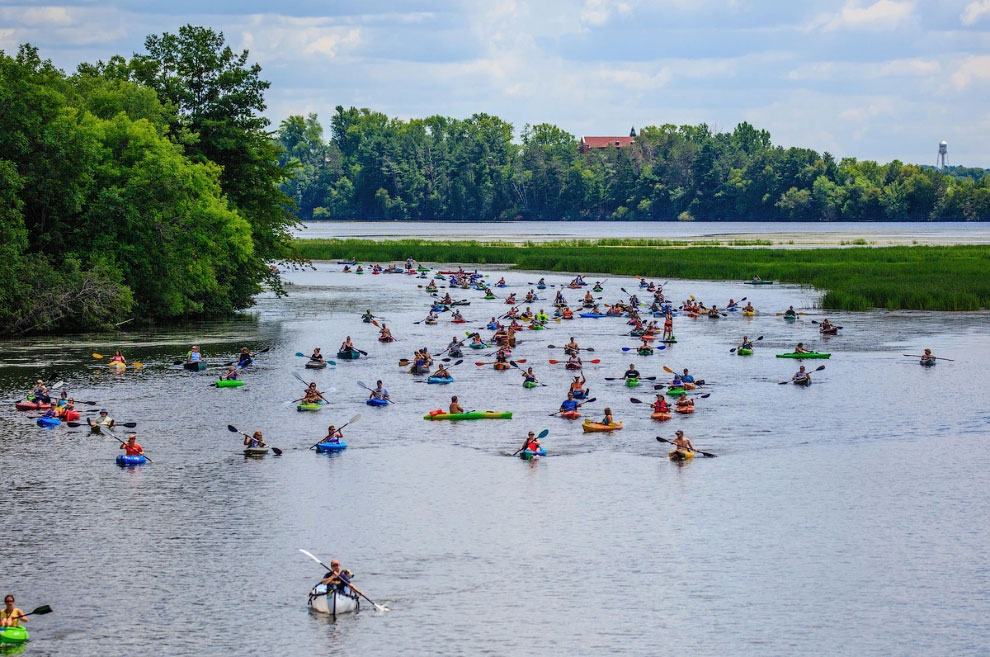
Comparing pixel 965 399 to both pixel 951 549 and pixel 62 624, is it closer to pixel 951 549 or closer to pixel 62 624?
pixel 951 549

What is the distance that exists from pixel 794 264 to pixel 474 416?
203 ft

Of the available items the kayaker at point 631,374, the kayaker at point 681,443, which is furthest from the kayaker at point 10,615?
the kayaker at point 631,374

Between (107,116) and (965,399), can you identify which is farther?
(107,116)

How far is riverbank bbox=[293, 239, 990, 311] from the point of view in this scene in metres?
78.6

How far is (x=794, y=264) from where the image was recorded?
101 meters

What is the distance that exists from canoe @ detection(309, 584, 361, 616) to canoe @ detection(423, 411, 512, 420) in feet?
63.0

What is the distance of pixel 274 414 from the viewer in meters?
45.6

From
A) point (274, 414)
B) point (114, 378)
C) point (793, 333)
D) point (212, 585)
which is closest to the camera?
point (212, 585)

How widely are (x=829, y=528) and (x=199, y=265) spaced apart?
1814 inches

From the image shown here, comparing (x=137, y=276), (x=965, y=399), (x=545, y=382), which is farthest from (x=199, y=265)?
(x=965, y=399)

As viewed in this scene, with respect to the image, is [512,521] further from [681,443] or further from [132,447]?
[132,447]

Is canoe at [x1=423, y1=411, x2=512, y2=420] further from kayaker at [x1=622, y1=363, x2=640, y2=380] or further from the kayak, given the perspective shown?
kayaker at [x1=622, y1=363, x2=640, y2=380]

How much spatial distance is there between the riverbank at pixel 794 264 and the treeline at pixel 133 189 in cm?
1029

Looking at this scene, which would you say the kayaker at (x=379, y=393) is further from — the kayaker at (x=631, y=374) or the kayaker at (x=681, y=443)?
the kayaker at (x=681, y=443)
